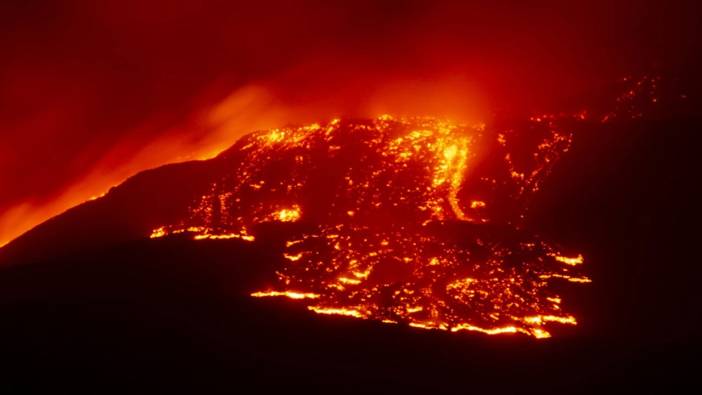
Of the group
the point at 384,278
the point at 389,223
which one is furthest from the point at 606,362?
the point at 389,223

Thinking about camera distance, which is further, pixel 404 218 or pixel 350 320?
pixel 404 218

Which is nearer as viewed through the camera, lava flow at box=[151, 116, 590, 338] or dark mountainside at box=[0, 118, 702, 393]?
dark mountainside at box=[0, 118, 702, 393]

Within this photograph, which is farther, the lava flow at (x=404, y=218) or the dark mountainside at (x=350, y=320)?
the lava flow at (x=404, y=218)

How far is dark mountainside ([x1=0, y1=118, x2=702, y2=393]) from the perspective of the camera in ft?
62.7

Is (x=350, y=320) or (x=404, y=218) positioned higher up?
(x=404, y=218)

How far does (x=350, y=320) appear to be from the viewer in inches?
814

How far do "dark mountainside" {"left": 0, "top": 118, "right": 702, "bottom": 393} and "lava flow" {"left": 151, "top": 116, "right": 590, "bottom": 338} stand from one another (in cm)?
72

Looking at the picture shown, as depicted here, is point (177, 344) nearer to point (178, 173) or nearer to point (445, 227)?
point (445, 227)

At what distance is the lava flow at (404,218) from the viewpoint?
2131cm

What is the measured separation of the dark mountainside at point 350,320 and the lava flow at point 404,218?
72cm

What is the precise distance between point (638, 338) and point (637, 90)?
15177 mm

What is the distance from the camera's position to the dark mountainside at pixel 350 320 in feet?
62.7

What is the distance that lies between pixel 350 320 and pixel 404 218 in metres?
6.09

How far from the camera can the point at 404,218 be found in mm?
25891
